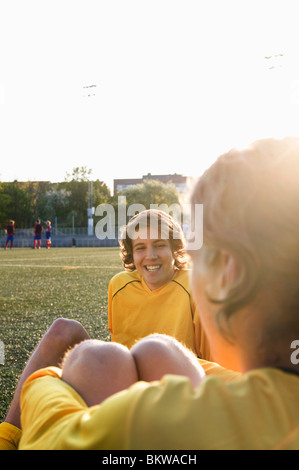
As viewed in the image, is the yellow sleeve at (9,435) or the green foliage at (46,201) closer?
Result: the yellow sleeve at (9,435)

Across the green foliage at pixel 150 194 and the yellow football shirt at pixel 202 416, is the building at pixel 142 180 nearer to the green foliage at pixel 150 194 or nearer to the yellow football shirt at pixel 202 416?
the green foliage at pixel 150 194

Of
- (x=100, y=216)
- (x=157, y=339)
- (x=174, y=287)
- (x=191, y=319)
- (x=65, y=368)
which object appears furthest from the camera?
(x=100, y=216)

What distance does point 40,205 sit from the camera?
230ft

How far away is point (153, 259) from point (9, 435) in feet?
4.92

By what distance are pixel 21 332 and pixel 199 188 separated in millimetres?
4303

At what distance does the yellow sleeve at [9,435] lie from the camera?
2031mm

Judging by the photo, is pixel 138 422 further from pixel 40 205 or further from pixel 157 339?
pixel 40 205

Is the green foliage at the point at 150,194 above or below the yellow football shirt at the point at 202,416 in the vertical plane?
above

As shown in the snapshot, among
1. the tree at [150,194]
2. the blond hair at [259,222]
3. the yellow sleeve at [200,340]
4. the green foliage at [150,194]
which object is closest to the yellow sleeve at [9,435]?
the yellow sleeve at [200,340]

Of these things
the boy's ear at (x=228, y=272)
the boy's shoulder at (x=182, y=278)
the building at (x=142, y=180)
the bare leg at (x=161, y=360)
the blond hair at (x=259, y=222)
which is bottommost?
Result: the bare leg at (x=161, y=360)

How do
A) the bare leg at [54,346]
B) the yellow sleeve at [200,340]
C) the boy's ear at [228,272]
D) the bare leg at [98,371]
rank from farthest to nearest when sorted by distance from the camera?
the yellow sleeve at [200,340] < the bare leg at [54,346] < the bare leg at [98,371] < the boy's ear at [228,272]

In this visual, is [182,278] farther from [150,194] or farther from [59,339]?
[150,194]

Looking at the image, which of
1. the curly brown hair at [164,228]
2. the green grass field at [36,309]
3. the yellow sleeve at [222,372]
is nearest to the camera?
the yellow sleeve at [222,372]

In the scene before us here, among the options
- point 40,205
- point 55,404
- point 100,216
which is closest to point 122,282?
point 55,404
